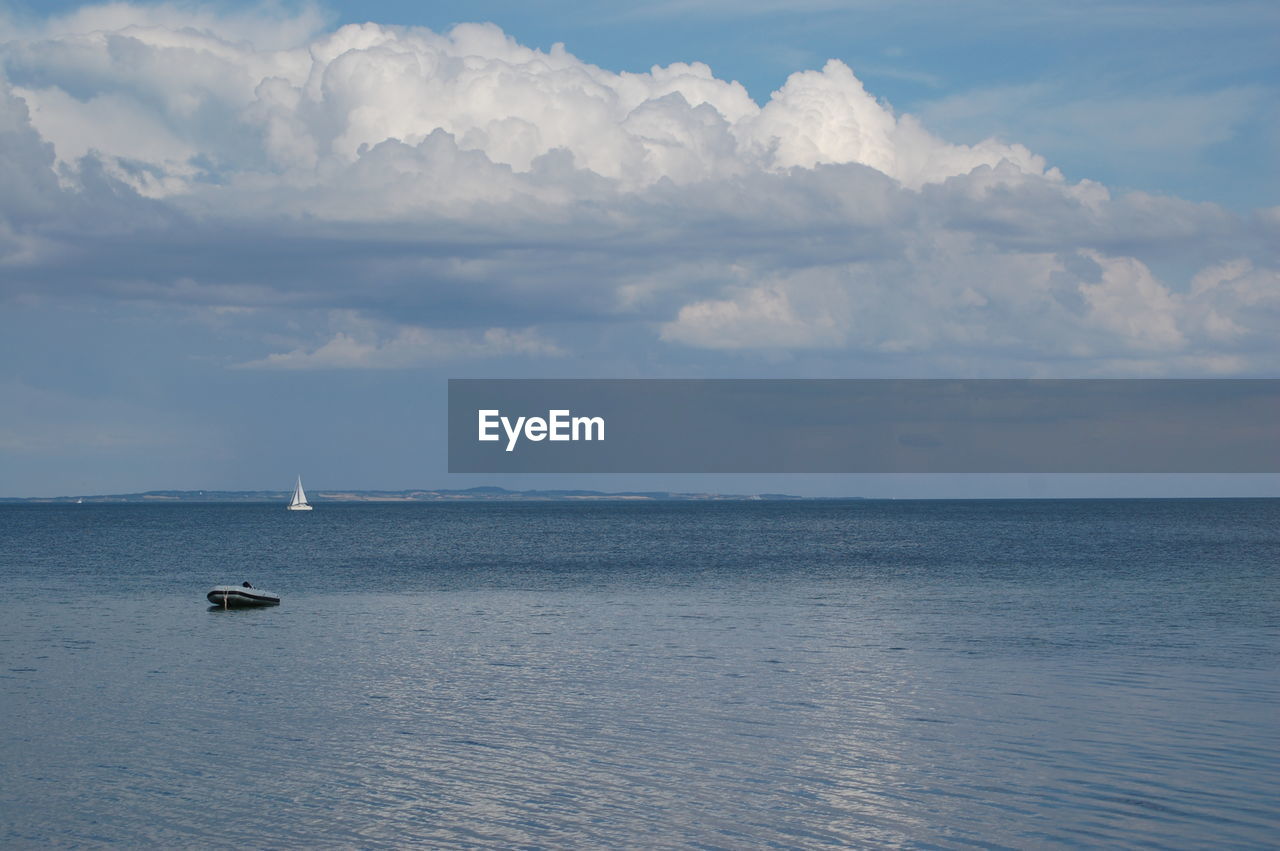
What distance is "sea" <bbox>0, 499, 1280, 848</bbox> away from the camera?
75.4ft

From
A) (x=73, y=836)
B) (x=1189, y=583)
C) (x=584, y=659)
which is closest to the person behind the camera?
(x=73, y=836)

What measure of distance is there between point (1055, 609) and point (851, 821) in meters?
40.6

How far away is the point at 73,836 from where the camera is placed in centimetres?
2266

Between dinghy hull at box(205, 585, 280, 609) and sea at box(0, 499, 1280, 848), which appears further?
dinghy hull at box(205, 585, 280, 609)

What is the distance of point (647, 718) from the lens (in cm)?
3222

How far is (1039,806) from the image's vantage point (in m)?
23.5

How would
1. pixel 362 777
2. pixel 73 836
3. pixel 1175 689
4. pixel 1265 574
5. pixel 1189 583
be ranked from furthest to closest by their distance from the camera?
1. pixel 1265 574
2. pixel 1189 583
3. pixel 1175 689
4. pixel 362 777
5. pixel 73 836

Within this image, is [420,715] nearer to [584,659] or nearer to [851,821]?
[584,659]

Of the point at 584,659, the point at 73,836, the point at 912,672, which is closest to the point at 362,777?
the point at 73,836

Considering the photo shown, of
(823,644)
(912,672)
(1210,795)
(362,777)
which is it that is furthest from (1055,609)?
(362,777)

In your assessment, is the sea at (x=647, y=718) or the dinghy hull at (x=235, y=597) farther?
the dinghy hull at (x=235, y=597)

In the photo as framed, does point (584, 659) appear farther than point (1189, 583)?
No

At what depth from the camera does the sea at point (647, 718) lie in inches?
904

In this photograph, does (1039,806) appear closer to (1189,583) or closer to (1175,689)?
(1175,689)
